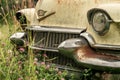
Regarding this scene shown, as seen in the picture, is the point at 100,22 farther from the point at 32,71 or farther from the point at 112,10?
the point at 32,71

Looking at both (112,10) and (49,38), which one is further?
(49,38)

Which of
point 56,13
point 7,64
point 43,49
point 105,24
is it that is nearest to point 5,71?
point 7,64

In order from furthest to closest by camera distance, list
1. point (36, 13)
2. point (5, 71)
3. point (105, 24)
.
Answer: point (36, 13), point (5, 71), point (105, 24)

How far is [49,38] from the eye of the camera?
15.7 ft

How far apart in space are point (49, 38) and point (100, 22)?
2.60 ft

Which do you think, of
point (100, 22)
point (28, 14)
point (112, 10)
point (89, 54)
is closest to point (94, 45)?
point (89, 54)

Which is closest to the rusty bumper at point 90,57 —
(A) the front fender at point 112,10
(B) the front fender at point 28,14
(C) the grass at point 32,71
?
(C) the grass at point 32,71

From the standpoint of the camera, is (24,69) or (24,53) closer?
(24,69)

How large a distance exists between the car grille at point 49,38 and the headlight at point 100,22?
28 cm

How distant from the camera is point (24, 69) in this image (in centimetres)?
470

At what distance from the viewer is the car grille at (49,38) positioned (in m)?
4.58

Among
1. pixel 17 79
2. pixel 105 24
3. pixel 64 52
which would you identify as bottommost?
pixel 17 79

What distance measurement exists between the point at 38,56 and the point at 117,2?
1.27 m

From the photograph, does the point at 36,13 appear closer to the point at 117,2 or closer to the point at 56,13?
the point at 56,13
